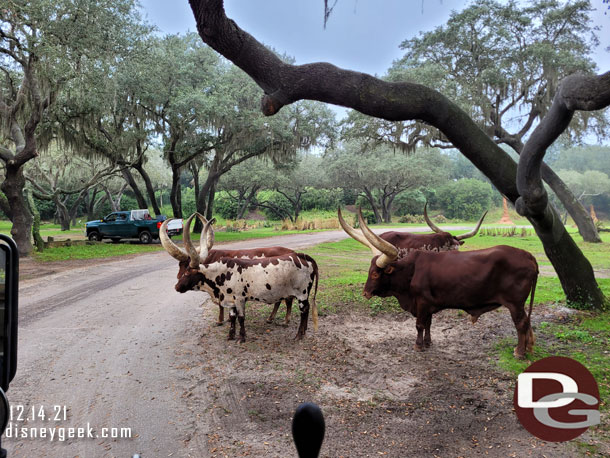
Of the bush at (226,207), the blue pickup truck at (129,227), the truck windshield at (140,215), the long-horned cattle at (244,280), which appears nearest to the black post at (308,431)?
the long-horned cattle at (244,280)

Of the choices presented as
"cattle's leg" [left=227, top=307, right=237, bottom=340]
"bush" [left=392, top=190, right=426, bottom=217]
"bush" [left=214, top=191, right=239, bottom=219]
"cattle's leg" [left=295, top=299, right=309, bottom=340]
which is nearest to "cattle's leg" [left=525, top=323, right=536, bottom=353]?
"cattle's leg" [left=295, top=299, right=309, bottom=340]

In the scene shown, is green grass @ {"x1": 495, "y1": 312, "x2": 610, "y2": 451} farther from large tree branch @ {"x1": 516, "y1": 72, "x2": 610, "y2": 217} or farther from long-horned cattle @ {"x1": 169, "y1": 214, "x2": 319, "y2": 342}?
long-horned cattle @ {"x1": 169, "y1": 214, "x2": 319, "y2": 342}

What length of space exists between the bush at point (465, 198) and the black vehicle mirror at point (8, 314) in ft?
159

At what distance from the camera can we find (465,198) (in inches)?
1848

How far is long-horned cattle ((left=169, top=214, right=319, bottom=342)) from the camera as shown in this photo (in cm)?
586

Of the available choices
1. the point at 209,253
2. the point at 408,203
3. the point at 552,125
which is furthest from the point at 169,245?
the point at 408,203

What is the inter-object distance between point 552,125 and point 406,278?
2570mm

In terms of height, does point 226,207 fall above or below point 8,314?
above

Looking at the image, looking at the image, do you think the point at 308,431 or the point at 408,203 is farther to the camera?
the point at 408,203

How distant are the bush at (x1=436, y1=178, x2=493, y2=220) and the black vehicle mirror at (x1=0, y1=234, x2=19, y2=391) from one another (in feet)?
159

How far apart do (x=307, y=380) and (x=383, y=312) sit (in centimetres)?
323

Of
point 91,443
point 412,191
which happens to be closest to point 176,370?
point 91,443

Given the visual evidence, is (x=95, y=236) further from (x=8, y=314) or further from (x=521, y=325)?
(x=8, y=314)

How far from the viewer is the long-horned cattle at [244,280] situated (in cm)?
586
